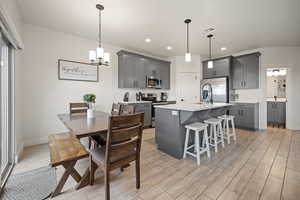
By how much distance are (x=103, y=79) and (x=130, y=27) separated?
1673 millimetres

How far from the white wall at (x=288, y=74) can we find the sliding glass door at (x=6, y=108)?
248 inches

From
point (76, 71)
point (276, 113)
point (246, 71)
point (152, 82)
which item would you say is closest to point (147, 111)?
point (152, 82)

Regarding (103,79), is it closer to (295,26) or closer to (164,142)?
(164,142)

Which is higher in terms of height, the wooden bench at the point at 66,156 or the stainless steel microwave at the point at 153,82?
the stainless steel microwave at the point at 153,82

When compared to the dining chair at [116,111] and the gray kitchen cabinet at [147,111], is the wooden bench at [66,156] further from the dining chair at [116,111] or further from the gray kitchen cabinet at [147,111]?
the gray kitchen cabinet at [147,111]

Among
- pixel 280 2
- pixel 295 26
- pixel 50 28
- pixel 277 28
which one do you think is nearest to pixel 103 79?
pixel 50 28

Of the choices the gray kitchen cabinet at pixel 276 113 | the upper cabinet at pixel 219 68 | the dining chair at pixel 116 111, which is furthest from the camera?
the upper cabinet at pixel 219 68

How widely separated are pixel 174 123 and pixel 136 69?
8.61 feet

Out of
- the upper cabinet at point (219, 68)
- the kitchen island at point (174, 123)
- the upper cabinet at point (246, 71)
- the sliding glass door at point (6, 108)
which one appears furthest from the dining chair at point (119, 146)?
the upper cabinet at point (246, 71)

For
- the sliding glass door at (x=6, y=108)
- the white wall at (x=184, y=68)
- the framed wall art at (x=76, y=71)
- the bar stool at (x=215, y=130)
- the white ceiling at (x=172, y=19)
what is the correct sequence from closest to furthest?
the sliding glass door at (x=6, y=108) → the white ceiling at (x=172, y=19) → the bar stool at (x=215, y=130) → the framed wall art at (x=76, y=71) → the white wall at (x=184, y=68)

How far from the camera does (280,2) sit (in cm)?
210

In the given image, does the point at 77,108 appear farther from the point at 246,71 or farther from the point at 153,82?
the point at 246,71

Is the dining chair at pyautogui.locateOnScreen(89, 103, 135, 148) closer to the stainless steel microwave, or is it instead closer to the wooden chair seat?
the wooden chair seat

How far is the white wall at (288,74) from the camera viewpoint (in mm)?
4086
